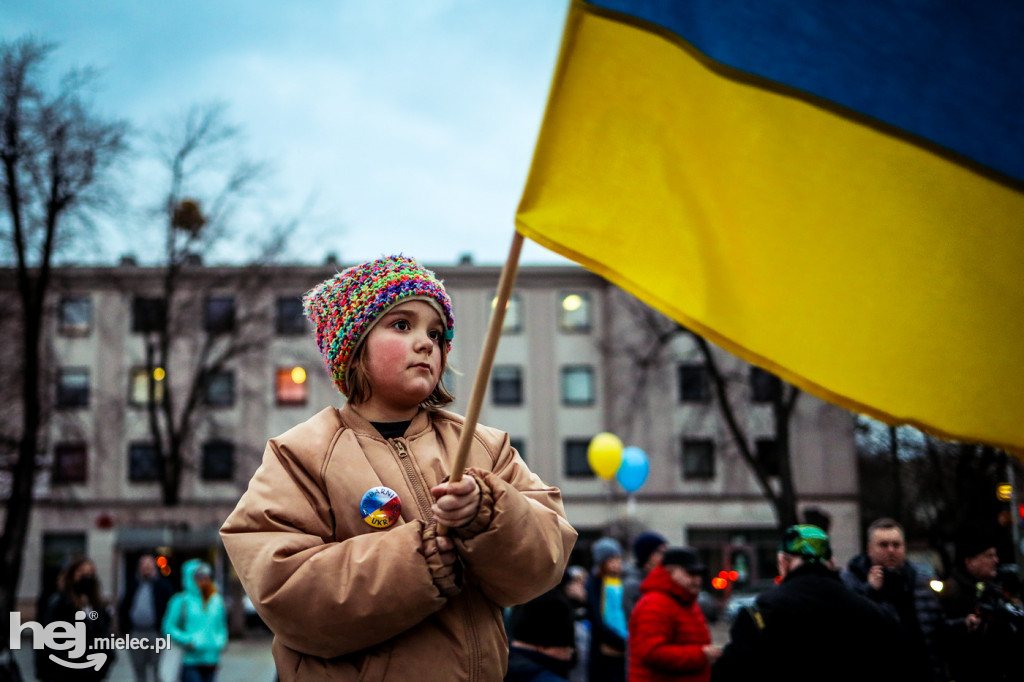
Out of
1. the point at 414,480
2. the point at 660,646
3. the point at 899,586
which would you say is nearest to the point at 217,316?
the point at 660,646

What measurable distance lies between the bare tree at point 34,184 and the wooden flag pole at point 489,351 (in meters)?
16.4

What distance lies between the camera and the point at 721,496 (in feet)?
129

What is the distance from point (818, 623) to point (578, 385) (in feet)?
119

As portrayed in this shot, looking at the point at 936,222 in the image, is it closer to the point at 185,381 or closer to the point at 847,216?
the point at 847,216

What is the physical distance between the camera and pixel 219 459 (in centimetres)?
3878

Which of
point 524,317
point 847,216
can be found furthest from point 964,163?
point 524,317

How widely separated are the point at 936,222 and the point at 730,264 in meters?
0.54

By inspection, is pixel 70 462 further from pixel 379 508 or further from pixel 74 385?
pixel 379 508

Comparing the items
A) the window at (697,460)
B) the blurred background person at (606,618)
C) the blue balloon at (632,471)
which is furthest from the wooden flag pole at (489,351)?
the window at (697,460)

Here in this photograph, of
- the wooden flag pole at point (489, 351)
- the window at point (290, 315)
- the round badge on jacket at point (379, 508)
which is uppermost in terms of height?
the window at point (290, 315)

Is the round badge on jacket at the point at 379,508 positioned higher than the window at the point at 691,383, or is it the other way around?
the window at the point at 691,383

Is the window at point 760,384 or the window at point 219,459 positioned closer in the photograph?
the window at point 760,384

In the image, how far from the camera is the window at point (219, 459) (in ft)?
127

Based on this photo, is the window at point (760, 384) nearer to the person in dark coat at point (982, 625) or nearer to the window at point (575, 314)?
the window at point (575, 314)
